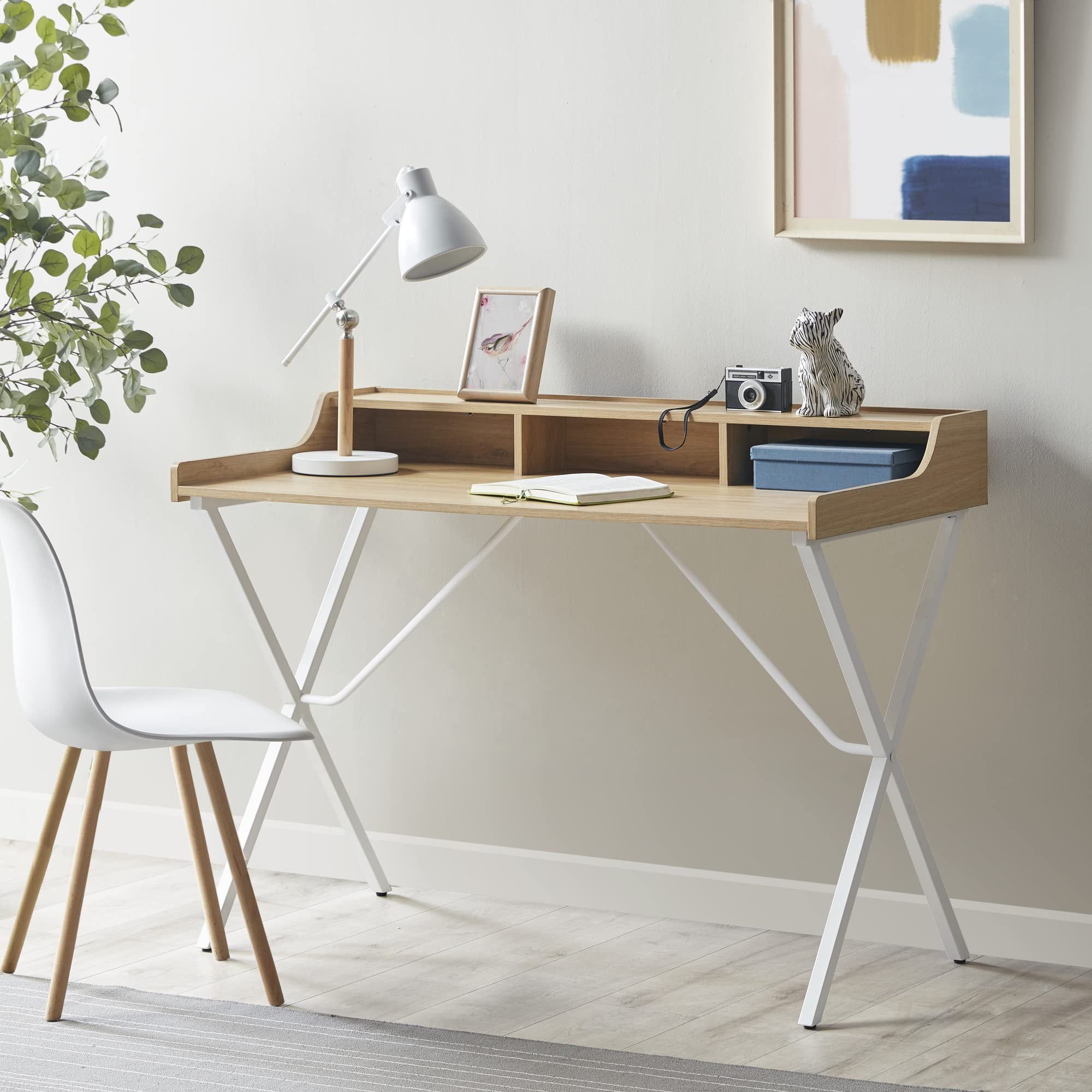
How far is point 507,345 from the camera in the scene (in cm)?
303

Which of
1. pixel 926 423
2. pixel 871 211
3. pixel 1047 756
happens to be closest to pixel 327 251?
pixel 871 211

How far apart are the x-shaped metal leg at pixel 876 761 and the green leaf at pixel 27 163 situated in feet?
4.91

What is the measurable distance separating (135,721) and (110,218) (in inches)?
41.8

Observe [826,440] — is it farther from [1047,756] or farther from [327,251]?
[327,251]

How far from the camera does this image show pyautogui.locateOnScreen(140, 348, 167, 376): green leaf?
10.3ft

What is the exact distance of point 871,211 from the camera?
9.39 ft

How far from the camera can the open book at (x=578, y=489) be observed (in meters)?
2.56

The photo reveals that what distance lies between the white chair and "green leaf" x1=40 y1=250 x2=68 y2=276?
643mm

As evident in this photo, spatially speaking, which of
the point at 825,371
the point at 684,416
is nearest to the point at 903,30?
the point at 825,371

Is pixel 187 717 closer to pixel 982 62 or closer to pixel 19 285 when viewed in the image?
pixel 19 285

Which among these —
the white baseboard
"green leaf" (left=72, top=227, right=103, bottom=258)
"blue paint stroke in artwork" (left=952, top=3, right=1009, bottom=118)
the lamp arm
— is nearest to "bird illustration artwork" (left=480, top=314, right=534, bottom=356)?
the lamp arm

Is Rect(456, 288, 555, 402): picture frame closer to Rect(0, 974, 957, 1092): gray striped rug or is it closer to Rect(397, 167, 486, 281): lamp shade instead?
Rect(397, 167, 486, 281): lamp shade

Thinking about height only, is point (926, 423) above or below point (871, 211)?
below

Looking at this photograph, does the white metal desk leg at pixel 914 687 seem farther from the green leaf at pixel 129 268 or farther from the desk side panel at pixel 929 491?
the green leaf at pixel 129 268
